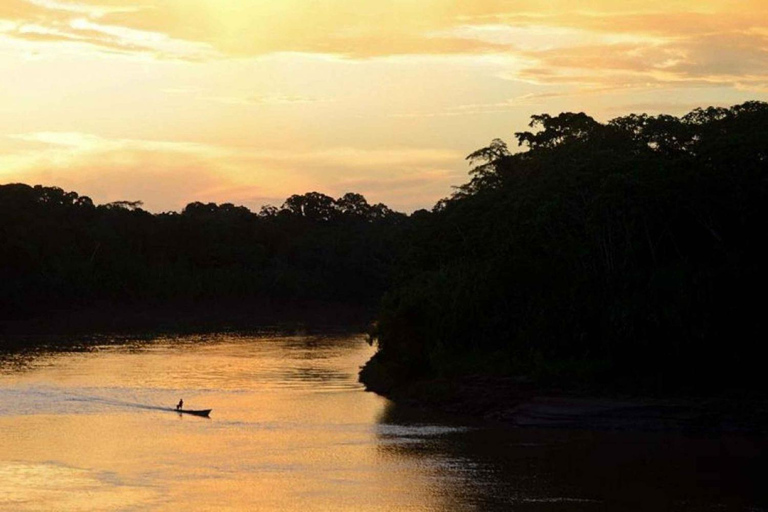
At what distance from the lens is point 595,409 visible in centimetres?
4862

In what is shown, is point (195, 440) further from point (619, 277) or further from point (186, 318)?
point (186, 318)

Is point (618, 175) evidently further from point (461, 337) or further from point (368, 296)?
point (368, 296)

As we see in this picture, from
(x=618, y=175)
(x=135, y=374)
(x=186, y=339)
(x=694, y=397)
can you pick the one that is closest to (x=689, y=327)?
(x=694, y=397)

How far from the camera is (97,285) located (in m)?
120

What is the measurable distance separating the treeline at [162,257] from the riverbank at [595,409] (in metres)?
65.3

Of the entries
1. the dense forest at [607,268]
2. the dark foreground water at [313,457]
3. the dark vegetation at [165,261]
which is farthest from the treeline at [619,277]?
the dark vegetation at [165,261]

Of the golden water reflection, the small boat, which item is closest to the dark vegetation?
the golden water reflection

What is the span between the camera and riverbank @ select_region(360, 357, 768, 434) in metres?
47.3

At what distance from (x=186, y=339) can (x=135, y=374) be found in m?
26.5

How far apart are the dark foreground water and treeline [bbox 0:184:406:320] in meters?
56.1

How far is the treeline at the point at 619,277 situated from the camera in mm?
49875

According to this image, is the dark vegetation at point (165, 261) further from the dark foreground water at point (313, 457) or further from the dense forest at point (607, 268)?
the dark foreground water at point (313, 457)

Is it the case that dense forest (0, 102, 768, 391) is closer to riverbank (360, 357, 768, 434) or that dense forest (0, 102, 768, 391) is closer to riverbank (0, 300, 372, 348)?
riverbank (360, 357, 768, 434)

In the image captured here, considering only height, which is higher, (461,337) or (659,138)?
(659,138)
